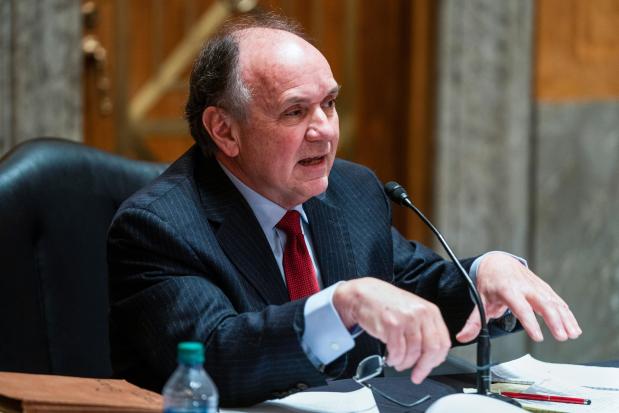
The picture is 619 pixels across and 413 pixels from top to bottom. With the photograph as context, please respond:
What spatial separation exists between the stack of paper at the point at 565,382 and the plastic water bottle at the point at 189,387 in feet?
1.97

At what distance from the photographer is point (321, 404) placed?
1771mm

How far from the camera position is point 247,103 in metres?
2.12

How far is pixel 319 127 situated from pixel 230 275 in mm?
330

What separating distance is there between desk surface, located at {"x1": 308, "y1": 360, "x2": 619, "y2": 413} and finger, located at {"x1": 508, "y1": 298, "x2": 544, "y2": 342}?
141mm

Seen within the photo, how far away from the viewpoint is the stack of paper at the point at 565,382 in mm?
1805

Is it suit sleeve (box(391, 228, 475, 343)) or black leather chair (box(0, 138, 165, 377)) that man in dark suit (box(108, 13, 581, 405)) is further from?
black leather chair (box(0, 138, 165, 377))

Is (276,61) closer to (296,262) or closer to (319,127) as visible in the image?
(319,127)

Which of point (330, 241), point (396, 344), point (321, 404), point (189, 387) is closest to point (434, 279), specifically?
point (330, 241)

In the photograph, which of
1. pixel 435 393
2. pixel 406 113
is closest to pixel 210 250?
pixel 435 393

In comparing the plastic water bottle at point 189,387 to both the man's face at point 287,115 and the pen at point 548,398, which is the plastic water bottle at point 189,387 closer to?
the pen at point 548,398

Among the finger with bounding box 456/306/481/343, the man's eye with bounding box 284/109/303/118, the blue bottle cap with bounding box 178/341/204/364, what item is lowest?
the finger with bounding box 456/306/481/343

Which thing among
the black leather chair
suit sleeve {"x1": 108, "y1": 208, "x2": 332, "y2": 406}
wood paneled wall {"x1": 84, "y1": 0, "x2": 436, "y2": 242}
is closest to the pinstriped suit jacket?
suit sleeve {"x1": 108, "y1": 208, "x2": 332, "y2": 406}

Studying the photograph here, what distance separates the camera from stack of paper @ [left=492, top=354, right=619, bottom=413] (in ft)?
5.92

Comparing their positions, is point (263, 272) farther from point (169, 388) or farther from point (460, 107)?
point (460, 107)
